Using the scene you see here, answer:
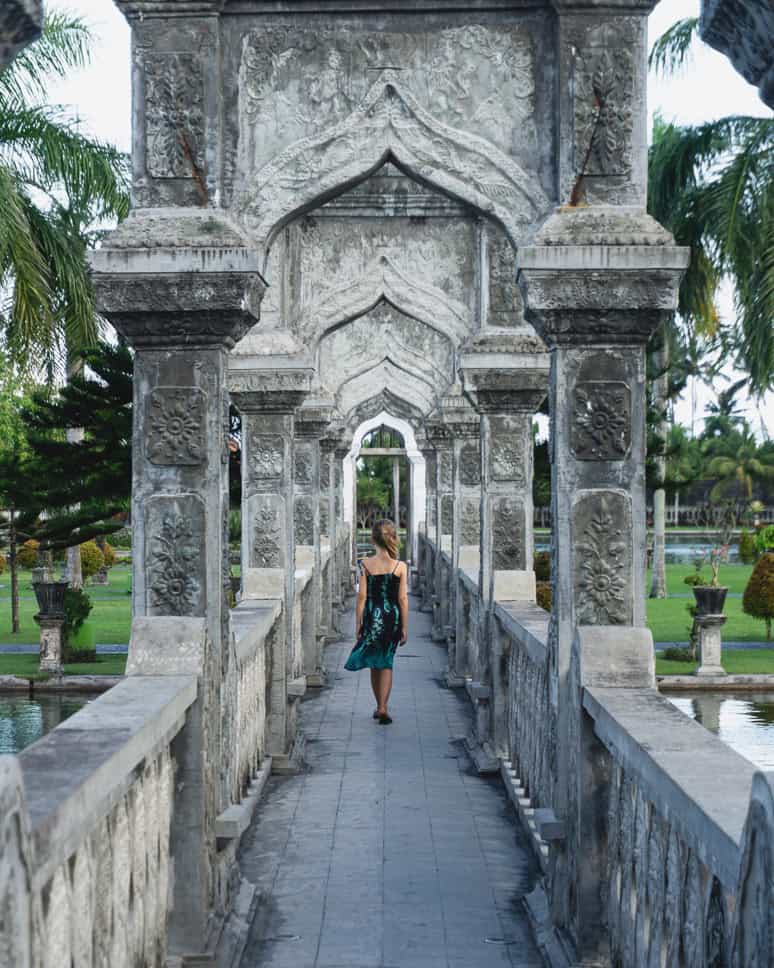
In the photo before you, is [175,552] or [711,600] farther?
[711,600]

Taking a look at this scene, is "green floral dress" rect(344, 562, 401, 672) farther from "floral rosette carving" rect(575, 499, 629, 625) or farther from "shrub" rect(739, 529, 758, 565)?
"shrub" rect(739, 529, 758, 565)

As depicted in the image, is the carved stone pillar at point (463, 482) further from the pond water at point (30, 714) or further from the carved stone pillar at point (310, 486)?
the pond water at point (30, 714)

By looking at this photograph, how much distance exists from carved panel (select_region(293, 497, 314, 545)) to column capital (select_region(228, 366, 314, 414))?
14.0ft

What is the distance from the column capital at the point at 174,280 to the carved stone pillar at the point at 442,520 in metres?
11.7

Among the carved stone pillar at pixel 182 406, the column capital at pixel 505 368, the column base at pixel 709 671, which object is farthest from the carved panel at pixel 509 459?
the column base at pixel 709 671

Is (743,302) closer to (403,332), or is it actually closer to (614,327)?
(403,332)

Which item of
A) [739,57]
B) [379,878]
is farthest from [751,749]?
[739,57]

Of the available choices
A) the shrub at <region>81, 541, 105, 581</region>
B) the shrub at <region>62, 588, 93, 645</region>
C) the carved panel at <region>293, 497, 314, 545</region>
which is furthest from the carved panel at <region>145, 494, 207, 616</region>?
the shrub at <region>81, 541, 105, 581</region>

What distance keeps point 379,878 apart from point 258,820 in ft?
4.65

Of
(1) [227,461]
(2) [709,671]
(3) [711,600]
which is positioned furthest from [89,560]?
(1) [227,461]

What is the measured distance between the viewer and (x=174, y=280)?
5.59 metres

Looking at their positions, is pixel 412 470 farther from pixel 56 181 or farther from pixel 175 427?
pixel 175 427

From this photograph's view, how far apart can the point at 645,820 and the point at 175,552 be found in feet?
7.78

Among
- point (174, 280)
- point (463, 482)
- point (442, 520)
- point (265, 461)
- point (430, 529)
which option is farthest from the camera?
point (430, 529)
